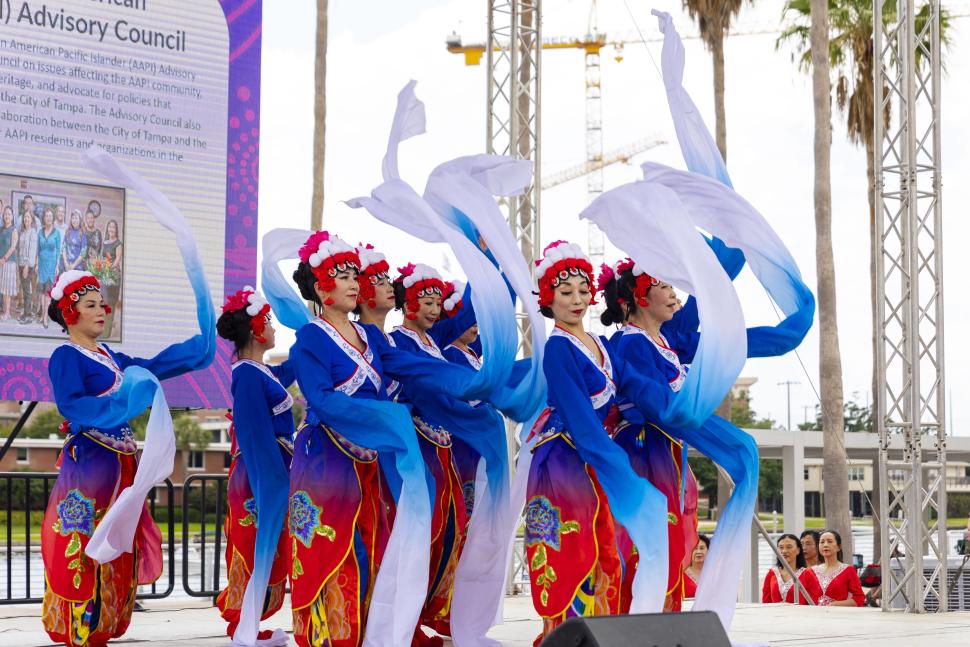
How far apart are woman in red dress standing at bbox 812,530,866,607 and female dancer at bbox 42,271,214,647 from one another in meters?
4.75

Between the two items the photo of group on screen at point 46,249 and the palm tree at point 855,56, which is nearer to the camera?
the photo of group on screen at point 46,249

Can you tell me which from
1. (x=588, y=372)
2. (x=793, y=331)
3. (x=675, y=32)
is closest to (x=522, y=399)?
(x=588, y=372)

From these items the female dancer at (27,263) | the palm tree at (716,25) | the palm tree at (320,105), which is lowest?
the female dancer at (27,263)

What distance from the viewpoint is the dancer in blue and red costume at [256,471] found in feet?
19.6

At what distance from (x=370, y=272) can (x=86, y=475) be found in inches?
55.5

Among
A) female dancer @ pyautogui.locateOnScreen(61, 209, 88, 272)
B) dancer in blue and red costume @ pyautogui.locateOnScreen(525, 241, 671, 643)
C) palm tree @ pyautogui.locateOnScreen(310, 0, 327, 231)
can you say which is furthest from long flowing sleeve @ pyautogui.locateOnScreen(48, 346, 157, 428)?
palm tree @ pyautogui.locateOnScreen(310, 0, 327, 231)

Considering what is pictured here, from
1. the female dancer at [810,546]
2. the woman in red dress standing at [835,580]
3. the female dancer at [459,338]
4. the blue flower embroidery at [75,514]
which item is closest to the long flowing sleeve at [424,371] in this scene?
the female dancer at [459,338]

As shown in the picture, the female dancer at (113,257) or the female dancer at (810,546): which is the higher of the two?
the female dancer at (113,257)

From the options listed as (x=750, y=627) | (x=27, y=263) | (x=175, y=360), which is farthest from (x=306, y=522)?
(x=27, y=263)

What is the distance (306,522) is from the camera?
525cm

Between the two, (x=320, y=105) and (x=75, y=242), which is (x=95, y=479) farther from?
(x=320, y=105)

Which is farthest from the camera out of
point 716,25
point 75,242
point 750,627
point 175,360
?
point 716,25

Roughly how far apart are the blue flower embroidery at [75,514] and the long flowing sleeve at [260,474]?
2.38 feet

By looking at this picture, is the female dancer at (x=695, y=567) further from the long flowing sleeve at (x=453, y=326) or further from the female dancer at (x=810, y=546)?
the long flowing sleeve at (x=453, y=326)
